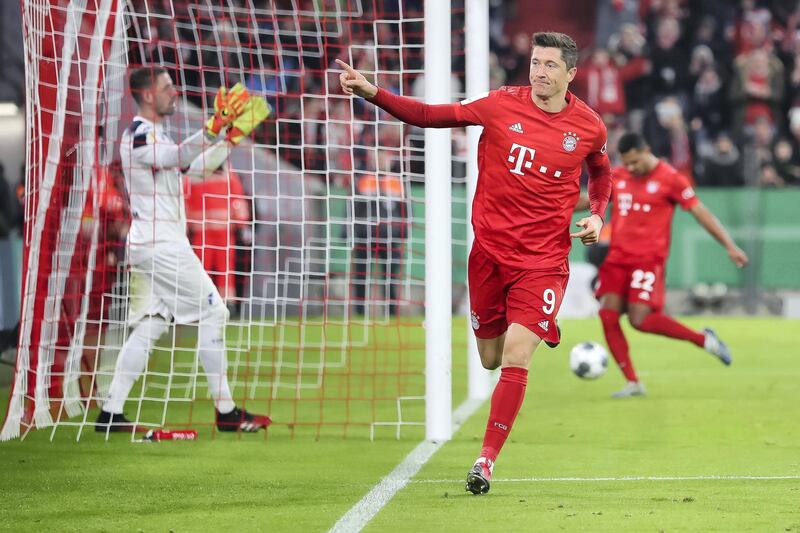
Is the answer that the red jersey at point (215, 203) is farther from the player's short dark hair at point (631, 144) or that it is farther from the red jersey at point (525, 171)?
the red jersey at point (525, 171)

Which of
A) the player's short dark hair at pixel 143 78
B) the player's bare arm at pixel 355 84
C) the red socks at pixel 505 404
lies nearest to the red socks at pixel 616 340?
the player's short dark hair at pixel 143 78

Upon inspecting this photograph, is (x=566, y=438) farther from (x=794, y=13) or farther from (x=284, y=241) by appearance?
(x=794, y=13)

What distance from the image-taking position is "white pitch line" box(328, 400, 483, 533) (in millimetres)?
5582

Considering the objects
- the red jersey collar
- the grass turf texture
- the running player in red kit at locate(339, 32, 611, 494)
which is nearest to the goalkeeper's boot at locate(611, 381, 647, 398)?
the grass turf texture

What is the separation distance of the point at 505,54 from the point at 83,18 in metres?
14.7

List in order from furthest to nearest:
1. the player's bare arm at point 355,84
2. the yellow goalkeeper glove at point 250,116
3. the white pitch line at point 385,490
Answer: the yellow goalkeeper glove at point 250,116, the player's bare arm at point 355,84, the white pitch line at point 385,490

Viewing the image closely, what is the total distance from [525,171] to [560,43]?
641 mm

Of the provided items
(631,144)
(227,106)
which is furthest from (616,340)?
(227,106)

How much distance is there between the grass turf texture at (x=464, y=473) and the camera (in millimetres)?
5664

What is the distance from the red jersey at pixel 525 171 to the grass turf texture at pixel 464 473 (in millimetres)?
1182

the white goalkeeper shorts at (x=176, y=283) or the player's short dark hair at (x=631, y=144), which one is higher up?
the player's short dark hair at (x=631, y=144)

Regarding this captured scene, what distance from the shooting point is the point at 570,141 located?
21.6 feet

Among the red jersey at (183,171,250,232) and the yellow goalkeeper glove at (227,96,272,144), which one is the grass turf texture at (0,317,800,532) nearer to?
the yellow goalkeeper glove at (227,96,272,144)

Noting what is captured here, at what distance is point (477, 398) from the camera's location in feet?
35.1
